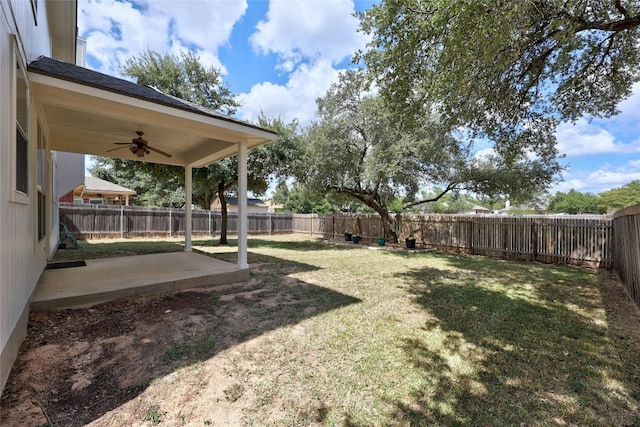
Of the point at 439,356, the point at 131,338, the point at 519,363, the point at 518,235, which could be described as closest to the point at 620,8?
the point at 519,363

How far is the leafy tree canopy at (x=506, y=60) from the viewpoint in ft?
13.0

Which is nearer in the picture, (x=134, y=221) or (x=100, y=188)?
(x=134, y=221)

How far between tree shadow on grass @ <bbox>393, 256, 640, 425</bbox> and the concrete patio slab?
12.3 feet

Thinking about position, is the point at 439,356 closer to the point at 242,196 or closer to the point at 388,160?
the point at 242,196

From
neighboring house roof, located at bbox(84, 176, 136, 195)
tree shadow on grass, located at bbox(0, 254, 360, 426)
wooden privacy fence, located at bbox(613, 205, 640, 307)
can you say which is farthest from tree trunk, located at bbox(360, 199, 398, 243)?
neighboring house roof, located at bbox(84, 176, 136, 195)

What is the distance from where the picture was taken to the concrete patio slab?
12.9 ft

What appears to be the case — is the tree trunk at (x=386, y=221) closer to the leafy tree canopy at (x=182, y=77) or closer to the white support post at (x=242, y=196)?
the leafy tree canopy at (x=182, y=77)

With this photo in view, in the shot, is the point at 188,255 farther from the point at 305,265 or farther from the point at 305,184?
the point at 305,184

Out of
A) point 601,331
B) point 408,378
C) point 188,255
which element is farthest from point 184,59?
point 601,331

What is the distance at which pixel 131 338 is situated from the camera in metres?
3.12

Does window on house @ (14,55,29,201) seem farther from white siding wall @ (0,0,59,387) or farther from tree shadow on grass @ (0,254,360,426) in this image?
tree shadow on grass @ (0,254,360,426)

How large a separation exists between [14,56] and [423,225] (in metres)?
12.0

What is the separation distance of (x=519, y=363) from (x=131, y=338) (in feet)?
13.4

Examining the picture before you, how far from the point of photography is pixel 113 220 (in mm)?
13312
